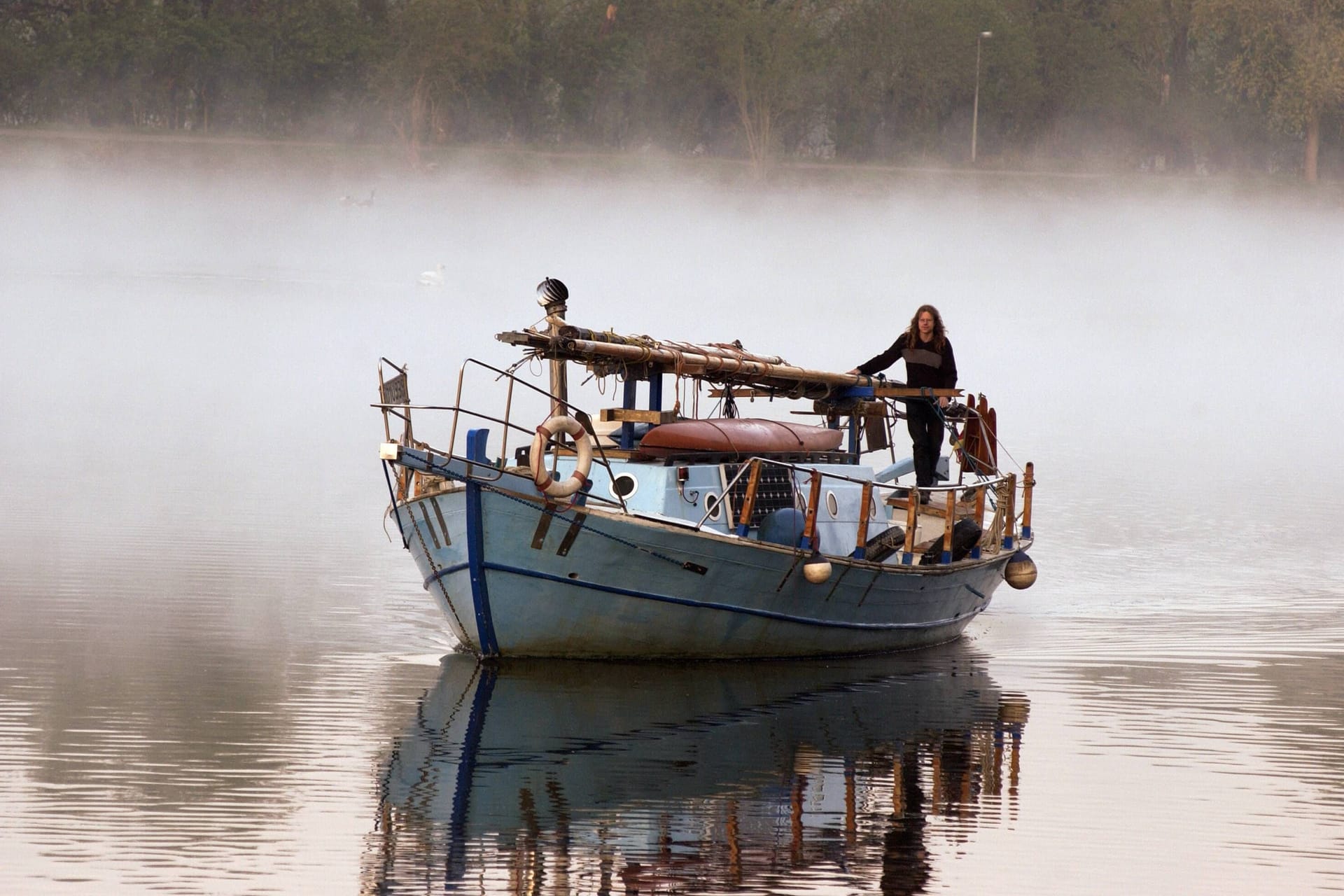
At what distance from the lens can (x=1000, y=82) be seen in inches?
4983

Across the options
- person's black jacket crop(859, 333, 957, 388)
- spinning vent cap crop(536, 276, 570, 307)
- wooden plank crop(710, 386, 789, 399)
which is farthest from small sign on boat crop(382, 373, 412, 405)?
person's black jacket crop(859, 333, 957, 388)

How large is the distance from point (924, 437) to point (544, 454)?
6.55 meters

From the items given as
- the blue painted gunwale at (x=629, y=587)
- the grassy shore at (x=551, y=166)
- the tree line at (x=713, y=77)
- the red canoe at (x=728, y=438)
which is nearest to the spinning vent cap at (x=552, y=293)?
the red canoe at (x=728, y=438)

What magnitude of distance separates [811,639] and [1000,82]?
110 metres

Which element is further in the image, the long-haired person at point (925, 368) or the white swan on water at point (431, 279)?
the white swan on water at point (431, 279)

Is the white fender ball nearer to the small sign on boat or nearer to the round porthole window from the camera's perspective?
the round porthole window

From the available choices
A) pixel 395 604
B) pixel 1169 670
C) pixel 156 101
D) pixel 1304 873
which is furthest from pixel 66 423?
pixel 156 101

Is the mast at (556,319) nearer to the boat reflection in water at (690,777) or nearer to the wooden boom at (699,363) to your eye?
the wooden boom at (699,363)

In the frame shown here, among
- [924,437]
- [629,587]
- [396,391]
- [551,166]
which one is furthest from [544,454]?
[551,166]

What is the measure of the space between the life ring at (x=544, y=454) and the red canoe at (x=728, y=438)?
1.60 m

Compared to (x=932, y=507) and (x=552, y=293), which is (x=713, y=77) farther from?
(x=552, y=293)

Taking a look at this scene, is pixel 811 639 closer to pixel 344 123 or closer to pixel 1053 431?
pixel 1053 431

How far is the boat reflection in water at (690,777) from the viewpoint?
13.4 meters

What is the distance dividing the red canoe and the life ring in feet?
5.25
